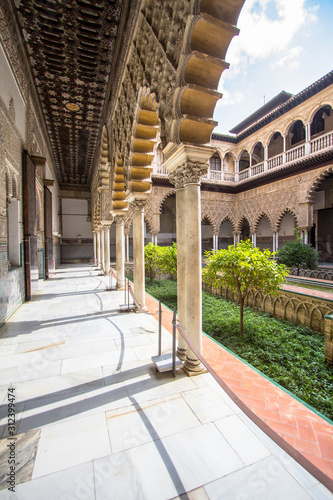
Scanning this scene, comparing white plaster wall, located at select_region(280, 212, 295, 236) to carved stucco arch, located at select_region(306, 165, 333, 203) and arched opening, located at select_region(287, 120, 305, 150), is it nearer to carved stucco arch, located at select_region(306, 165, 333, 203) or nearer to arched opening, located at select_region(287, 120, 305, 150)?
carved stucco arch, located at select_region(306, 165, 333, 203)

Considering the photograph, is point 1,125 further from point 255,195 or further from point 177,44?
point 255,195

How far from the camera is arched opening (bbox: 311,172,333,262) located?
15898 millimetres

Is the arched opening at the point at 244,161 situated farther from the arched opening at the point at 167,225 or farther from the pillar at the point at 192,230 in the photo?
the pillar at the point at 192,230

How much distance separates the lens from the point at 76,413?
234 centimetres

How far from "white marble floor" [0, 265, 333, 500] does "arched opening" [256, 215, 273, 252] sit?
18424mm

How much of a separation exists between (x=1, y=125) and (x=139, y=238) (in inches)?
136

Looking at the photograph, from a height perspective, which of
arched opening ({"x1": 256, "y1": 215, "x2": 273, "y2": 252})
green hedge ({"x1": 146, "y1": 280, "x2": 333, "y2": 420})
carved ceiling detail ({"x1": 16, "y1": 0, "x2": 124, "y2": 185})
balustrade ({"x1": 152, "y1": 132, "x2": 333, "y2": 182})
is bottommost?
green hedge ({"x1": 146, "y1": 280, "x2": 333, "y2": 420})

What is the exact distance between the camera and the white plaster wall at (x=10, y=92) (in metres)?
4.73

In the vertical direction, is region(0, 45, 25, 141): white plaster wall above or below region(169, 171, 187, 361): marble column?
above

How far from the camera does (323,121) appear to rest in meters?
15.7

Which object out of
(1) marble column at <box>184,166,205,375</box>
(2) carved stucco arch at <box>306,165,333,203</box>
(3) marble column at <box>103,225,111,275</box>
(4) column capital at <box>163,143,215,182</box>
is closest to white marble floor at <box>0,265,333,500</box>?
(1) marble column at <box>184,166,205,375</box>

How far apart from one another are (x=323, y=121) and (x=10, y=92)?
59.0 feet

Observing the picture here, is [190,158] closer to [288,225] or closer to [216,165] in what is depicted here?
[288,225]

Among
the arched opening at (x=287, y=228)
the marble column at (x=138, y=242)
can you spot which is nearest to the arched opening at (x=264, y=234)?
the arched opening at (x=287, y=228)
